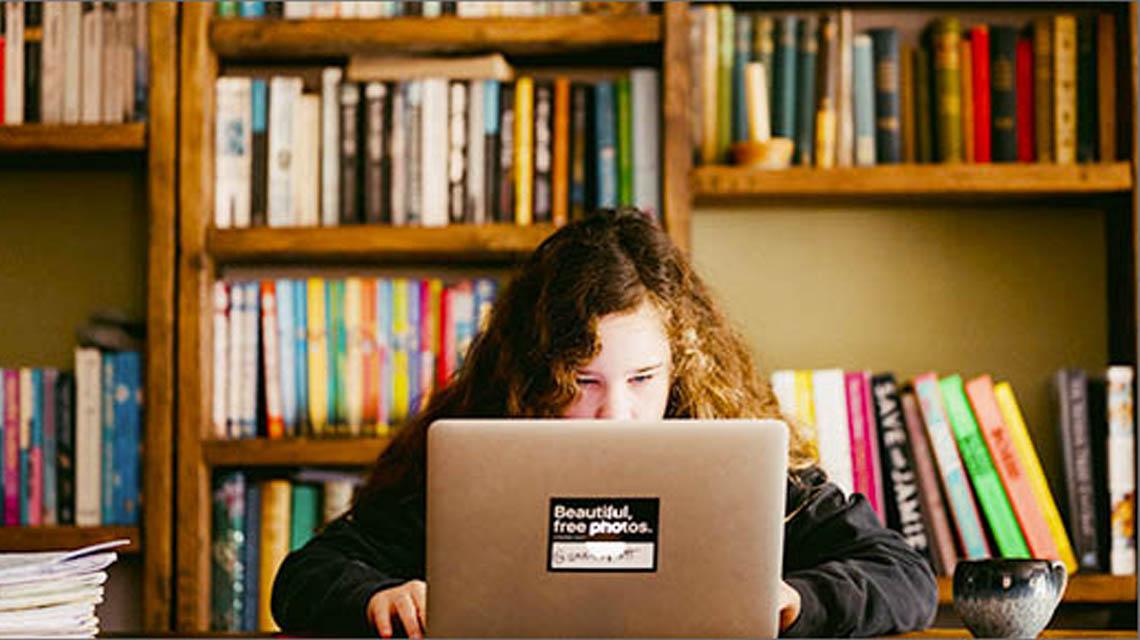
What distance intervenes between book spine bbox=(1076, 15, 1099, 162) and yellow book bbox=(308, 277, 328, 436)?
1143mm

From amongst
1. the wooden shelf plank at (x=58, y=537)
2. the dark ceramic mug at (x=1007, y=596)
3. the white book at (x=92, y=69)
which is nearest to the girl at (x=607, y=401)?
the dark ceramic mug at (x=1007, y=596)

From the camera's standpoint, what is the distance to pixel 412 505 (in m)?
1.99

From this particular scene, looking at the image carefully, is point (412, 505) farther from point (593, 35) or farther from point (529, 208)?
point (593, 35)

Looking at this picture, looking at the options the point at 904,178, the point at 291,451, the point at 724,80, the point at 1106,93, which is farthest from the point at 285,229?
the point at 1106,93

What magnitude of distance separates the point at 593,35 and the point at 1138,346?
904 millimetres

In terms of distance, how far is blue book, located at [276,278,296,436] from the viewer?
8.29 ft

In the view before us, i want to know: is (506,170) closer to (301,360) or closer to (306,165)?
(306,165)

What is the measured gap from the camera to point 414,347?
254 cm

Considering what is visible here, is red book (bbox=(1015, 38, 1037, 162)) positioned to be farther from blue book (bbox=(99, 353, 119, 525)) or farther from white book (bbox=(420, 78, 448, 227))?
blue book (bbox=(99, 353, 119, 525))

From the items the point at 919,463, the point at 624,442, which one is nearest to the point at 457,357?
the point at 919,463

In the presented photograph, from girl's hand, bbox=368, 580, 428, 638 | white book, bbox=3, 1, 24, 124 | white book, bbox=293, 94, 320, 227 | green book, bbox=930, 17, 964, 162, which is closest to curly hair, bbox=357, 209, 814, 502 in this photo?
girl's hand, bbox=368, 580, 428, 638

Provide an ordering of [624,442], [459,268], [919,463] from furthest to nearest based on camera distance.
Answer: [459,268], [919,463], [624,442]

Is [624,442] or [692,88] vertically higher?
[692,88]

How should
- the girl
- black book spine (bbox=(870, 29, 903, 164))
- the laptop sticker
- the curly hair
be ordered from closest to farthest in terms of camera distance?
1. the laptop sticker
2. the girl
3. the curly hair
4. black book spine (bbox=(870, 29, 903, 164))
